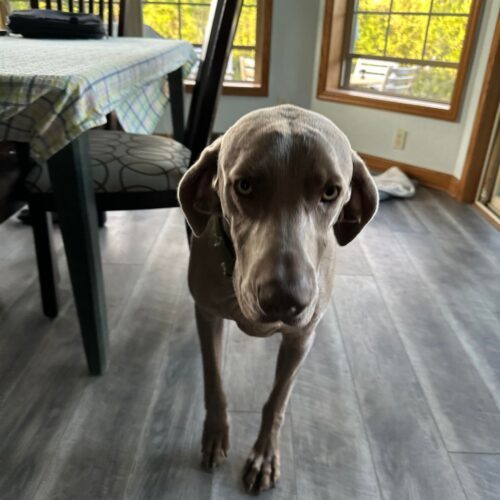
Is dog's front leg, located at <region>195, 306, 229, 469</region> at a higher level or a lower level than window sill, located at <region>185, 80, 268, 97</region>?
lower

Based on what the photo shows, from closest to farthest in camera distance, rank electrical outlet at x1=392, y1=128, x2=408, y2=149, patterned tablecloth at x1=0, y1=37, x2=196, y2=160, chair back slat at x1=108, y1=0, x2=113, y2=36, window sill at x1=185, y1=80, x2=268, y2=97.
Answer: patterned tablecloth at x1=0, y1=37, x2=196, y2=160 < chair back slat at x1=108, y1=0, x2=113, y2=36 < electrical outlet at x1=392, y1=128, x2=408, y2=149 < window sill at x1=185, y1=80, x2=268, y2=97

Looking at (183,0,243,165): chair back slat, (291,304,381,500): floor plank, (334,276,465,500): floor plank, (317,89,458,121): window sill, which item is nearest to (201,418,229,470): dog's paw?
(291,304,381,500): floor plank

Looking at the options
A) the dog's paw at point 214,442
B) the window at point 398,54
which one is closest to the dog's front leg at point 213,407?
the dog's paw at point 214,442

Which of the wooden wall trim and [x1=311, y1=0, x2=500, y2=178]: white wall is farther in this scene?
[x1=311, y1=0, x2=500, y2=178]: white wall

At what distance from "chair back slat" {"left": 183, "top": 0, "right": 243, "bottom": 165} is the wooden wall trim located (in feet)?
5.26

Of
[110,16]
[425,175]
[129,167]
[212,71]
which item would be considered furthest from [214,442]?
[425,175]

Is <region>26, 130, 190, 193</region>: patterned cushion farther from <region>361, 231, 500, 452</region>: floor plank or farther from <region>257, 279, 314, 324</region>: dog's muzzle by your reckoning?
<region>361, 231, 500, 452</region>: floor plank

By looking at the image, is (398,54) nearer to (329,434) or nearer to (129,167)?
(129,167)

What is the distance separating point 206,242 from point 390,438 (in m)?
0.66

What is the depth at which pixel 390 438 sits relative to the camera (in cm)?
121

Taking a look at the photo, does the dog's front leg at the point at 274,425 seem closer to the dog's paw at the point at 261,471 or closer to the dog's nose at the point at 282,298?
the dog's paw at the point at 261,471

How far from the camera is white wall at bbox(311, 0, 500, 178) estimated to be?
2602 millimetres

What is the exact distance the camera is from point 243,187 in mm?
772

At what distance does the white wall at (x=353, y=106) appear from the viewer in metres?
2.69
